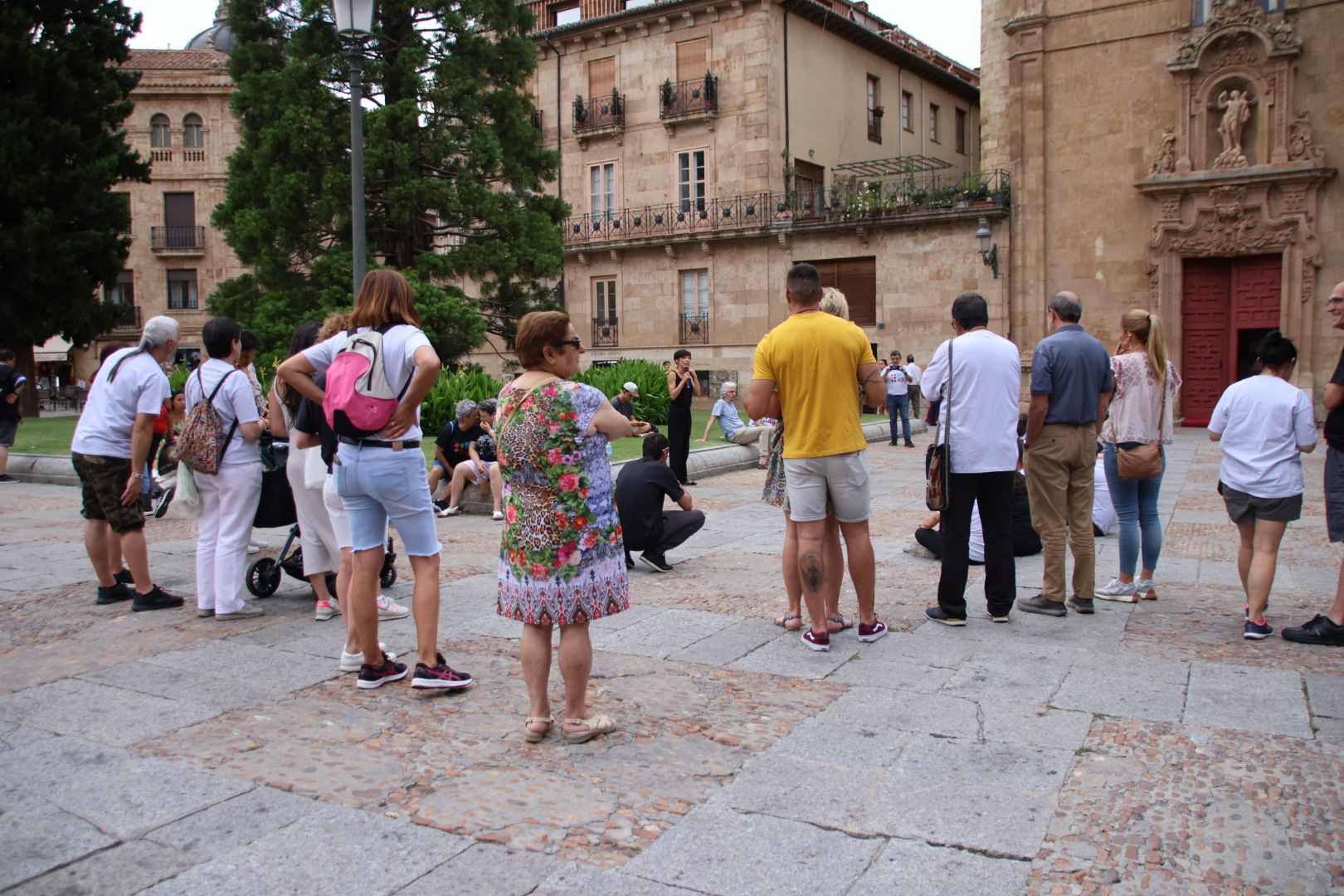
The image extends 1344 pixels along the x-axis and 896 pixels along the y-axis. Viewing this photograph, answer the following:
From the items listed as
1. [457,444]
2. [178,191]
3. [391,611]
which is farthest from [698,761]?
[178,191]

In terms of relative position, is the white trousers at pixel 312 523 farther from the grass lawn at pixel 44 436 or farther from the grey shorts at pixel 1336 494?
the grass lawn at pixel 44 436

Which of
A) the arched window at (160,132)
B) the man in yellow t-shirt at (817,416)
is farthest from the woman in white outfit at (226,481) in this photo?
the arched window at (160,132)

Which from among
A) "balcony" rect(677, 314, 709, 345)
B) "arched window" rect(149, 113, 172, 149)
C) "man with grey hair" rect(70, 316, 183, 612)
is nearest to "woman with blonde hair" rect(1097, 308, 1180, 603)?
"man with grey hair" rect(70, 316, 183, 612)

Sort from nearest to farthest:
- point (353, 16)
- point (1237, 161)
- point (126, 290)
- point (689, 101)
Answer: point (353, 16) → point (1237, 161) → point (689, 101) → point (126, 290)

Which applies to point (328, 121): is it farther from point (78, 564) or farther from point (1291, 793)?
point (1291, 793)

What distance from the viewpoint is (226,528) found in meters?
6.44

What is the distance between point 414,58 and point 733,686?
18.4 metres

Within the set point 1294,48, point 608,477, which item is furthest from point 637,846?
point 1294,48

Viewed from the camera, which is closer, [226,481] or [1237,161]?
[226,481]

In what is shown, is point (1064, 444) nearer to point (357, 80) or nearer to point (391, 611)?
point (391, 611)

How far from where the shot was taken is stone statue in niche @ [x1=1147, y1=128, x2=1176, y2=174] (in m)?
23.6

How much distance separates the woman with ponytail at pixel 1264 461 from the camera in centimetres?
571

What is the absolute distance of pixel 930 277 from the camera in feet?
91.1

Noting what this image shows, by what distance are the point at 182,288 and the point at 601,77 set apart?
23.9 metres
